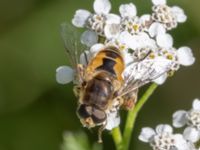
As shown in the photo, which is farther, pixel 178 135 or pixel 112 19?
pixel 112 19

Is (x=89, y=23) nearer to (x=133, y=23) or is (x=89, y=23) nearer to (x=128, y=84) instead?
(x=133, y=23)

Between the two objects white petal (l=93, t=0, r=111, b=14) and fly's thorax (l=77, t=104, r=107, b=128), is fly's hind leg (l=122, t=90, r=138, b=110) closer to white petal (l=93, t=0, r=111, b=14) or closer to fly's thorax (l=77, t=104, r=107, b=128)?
fly's thorax (l=77, t=104, r=107, b=128)

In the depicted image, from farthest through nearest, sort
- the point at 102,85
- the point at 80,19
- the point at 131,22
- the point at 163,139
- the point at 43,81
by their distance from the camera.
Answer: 1. the point at 43,81
2. the point at 80,19
3. the point at 131,22
4. the point at 163,139
5. the point at 102,85

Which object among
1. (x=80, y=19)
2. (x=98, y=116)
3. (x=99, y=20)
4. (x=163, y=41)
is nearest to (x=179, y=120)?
(x=163, y=41)

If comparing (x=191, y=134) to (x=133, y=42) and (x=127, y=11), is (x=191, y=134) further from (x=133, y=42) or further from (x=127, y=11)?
(x=127, y=11)

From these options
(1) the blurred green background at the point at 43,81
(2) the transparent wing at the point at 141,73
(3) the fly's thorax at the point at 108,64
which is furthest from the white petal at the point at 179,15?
(1) the blurred green background at the point at 43,81
